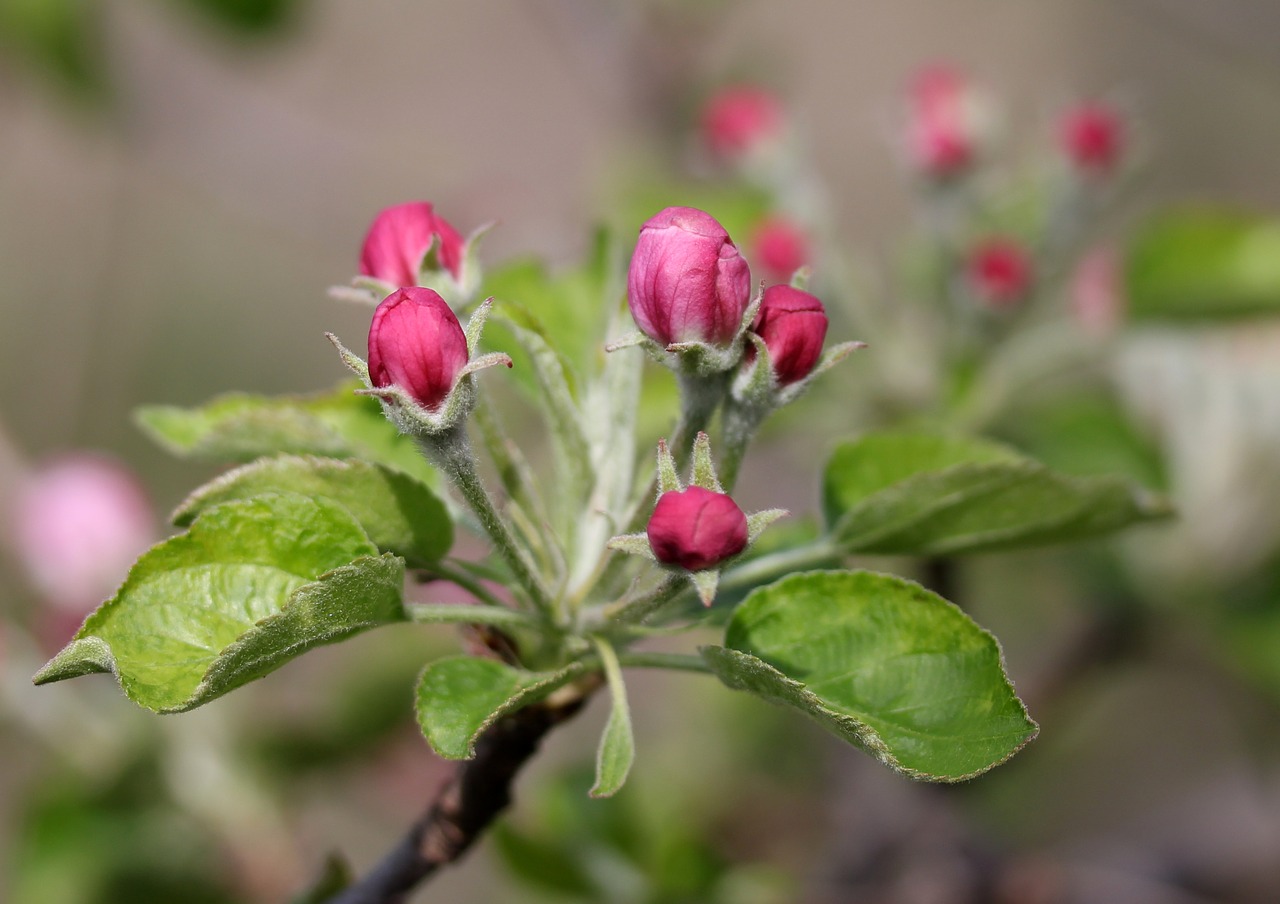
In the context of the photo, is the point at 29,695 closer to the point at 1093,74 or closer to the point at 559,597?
the point at 559,597

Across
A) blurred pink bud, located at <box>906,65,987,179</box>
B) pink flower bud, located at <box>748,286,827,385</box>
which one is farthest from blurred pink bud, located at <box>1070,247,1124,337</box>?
pink flower bud, located at <box>748,286,827,385</box>

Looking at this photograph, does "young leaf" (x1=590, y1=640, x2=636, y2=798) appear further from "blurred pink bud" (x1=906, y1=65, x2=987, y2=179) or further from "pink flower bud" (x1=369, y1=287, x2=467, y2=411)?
"blurred pink bud" (x1=906, y1=65, x2=987, y2=179)

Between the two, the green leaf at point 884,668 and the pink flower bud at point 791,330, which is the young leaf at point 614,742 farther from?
the pink flower bud at point 791,330

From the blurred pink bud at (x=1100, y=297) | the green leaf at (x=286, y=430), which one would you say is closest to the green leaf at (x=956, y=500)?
the green leaf at (x=286, y=430)

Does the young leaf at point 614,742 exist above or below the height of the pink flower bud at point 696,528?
below

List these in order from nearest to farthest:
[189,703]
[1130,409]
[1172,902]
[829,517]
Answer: [189,703]
[829,517]
[1172,902]
[1130,409]

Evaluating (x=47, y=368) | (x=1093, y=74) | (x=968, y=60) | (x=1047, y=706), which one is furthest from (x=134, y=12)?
(x=1047, y=706)
